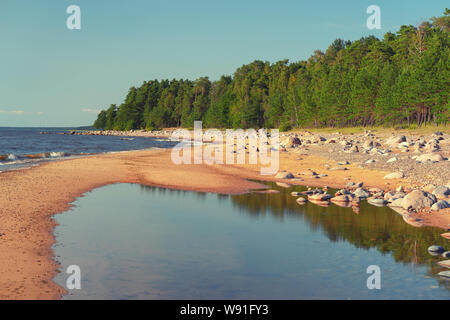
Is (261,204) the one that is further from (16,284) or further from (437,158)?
(437,158)

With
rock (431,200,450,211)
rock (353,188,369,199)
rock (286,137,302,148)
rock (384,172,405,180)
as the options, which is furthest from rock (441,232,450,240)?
rock (286,137,302,148)

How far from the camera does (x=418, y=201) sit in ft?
52.2

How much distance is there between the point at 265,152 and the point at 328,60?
95.7m

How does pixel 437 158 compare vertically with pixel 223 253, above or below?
above

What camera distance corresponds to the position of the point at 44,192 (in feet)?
63.4

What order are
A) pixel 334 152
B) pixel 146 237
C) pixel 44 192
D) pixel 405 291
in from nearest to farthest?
pixel 405 291 → pixel 146 237 → pixel 44 192 → pixel 334 152

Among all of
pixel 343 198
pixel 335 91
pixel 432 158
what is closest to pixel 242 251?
pixel 343 198

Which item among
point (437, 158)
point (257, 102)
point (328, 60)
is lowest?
point (437, 158)

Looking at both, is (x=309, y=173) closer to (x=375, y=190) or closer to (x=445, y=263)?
(x=375, y=190)

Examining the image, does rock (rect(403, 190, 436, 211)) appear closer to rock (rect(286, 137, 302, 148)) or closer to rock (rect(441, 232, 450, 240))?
rock (rect(441, 232, 450, 240))

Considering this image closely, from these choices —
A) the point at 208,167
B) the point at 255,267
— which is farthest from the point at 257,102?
the point at 255,267

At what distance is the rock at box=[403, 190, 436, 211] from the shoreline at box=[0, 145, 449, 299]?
5.03 feet

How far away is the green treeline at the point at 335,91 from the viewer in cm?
6253

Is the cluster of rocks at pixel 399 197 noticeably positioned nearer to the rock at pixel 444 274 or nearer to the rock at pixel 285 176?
the rock at pixel 285 176
